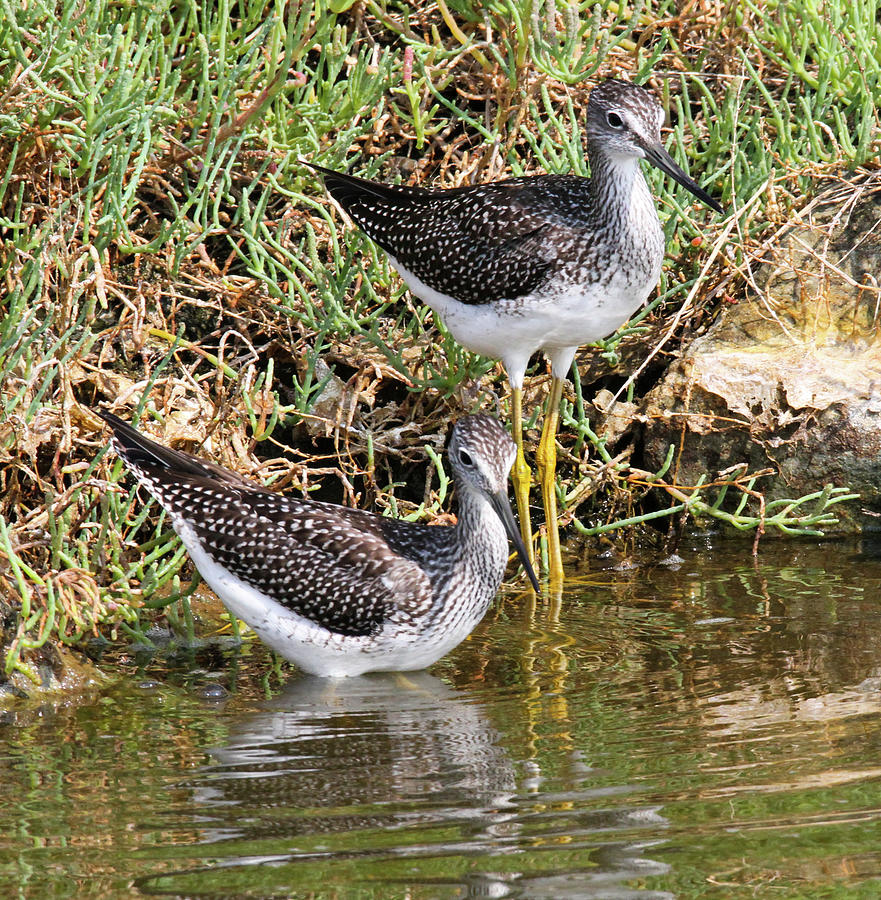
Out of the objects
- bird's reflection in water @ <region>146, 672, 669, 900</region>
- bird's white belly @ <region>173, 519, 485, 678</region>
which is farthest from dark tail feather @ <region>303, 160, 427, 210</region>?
bird's reflection in water @ <region>146, 672, 669, 900</region>

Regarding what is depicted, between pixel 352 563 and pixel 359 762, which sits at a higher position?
pixel 352 563

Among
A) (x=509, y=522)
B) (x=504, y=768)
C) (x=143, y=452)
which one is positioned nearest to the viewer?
(x=504, y=768)

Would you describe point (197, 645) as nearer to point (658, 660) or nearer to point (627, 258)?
point (658, 660)

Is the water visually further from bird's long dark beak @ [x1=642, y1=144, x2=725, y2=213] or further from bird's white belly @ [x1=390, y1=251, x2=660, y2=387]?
bird's long dark beak @ [x1=642, y1=144, x2=725, y2=213]

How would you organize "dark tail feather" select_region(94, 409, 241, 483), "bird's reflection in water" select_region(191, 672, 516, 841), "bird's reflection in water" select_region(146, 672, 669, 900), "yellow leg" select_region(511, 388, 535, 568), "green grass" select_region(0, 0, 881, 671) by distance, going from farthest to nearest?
"yellow leg" select_region(511, 388, 535, 568) → "green grass" select_region(0, 0, 881, 671) → "dark tail feather" select_region(94, 409, 241, 483) → "bird's reflection in water" select_region(191, 672, 516, 841) → "bird's reflection in water" select_region(146, 672, 669, 900)

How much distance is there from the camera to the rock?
25.4 ft

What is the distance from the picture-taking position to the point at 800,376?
7.87m

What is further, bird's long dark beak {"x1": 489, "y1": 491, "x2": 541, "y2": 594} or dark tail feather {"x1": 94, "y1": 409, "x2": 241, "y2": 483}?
dark tail feather {"x1": 94, "y1": 409, "x2": 241, "y2": 483}

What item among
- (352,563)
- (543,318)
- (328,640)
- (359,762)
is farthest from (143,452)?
(543,318)

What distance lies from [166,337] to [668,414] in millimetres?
2686

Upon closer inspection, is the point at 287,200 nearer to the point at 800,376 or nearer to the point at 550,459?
the point at 550,459

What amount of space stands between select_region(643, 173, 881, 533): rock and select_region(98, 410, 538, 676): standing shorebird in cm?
220

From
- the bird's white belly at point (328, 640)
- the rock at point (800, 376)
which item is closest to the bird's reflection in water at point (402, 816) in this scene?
the bird's white belly at point (328, 640)

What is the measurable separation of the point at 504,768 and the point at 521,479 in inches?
114
